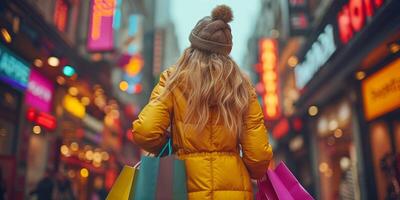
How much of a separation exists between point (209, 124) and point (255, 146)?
0.29 metres

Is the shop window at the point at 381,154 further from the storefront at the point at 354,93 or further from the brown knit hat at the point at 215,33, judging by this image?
the brown knit hat at the point at 215,33

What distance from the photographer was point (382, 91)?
937 cm

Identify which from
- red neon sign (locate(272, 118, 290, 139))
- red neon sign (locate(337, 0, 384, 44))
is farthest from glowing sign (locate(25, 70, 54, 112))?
red neon sign (locate(272, 118, 290, 139))

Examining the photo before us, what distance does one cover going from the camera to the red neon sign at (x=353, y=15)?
8789 millimetres

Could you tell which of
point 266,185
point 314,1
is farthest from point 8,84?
point 314,1

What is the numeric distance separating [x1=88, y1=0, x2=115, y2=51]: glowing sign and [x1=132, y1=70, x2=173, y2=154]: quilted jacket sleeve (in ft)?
42.7

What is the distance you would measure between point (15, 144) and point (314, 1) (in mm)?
11790

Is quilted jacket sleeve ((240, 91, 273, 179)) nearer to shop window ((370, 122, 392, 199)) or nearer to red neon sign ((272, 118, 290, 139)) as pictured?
shop window ((370, 122, 392, 199))

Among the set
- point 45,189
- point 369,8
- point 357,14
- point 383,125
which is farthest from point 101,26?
point 383,125

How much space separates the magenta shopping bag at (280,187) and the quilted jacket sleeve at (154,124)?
25.1 inches

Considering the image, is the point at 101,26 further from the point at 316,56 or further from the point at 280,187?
the point at 280,187

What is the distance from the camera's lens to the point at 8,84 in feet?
34.8

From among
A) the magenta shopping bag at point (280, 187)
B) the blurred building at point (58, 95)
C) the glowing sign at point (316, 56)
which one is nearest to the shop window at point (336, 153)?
the glowing sign at point (316, 56)

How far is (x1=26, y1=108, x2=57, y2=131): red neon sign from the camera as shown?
12078 millimetres
